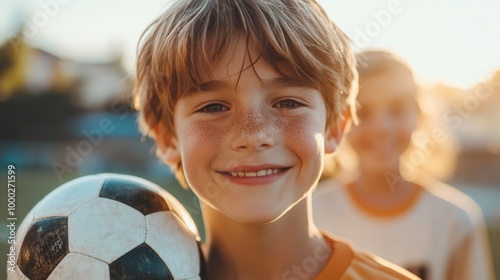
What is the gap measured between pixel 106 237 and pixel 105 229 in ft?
0.10

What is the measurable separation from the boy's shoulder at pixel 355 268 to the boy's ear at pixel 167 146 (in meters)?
0.67

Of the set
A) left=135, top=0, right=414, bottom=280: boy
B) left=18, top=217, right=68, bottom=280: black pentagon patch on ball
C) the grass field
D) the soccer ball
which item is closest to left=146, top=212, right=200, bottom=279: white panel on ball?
the soccer ball

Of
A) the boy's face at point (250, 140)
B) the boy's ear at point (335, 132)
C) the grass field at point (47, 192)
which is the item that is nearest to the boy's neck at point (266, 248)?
the boy's face at point (250, 140)

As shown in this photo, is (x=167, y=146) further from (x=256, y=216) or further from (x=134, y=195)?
(x=256, y=216)

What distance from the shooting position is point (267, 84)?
2.03 m

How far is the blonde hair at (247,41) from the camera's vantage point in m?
2.07

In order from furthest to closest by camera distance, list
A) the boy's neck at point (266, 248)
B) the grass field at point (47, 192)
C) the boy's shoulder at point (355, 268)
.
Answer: the grass field at point (47, 192), the boy's neck at point (266, 248), the boy's shoulder at point (355, 268)

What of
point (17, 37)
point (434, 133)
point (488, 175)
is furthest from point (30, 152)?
point (434, 133)

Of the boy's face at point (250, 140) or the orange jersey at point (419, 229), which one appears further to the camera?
the orange jersey at point (419, 229)

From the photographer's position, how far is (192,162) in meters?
2.12

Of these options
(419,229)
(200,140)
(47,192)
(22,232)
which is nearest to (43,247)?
(22,232)

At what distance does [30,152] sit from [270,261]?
23.2 metres

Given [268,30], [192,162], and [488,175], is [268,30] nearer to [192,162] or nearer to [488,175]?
[192,162]

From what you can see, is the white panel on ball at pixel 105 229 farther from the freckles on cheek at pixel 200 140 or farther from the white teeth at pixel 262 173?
the white teeth at pixel 262 173
